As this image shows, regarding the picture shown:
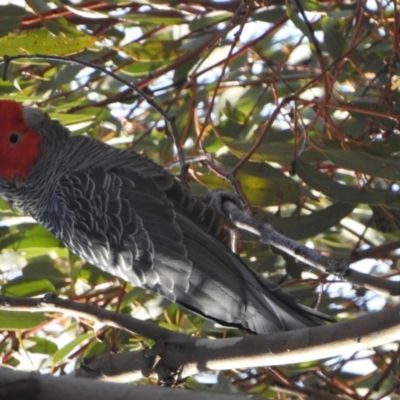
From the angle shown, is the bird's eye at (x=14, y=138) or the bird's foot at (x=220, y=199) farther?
the bird's eye at (x=14, y=138)

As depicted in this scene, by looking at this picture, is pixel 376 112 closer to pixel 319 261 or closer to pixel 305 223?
pixel 305 223

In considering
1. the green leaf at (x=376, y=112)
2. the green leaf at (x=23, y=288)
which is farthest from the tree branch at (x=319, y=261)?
the green leaf at (x=23, y=288)

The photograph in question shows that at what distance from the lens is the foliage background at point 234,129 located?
2512mm

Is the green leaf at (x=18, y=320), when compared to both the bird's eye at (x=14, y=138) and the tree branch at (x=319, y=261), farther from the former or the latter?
the tree branch at (x=319, y=261)

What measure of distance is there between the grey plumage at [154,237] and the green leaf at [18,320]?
30 cm

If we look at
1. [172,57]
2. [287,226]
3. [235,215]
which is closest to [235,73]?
[172,57]

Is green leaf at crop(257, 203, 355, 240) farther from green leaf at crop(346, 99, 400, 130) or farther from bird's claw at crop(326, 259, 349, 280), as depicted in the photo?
bird's claw at crop(326, 259, 349, 280)

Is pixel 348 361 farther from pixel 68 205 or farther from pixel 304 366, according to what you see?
pixel 68 205

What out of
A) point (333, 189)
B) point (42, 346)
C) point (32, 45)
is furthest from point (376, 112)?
point (42, 346)

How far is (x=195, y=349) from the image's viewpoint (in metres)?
1.80

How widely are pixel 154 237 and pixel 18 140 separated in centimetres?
73

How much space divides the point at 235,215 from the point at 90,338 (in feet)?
2.99

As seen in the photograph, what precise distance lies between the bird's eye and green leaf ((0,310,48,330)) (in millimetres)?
576

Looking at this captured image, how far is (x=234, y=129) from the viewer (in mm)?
3002
